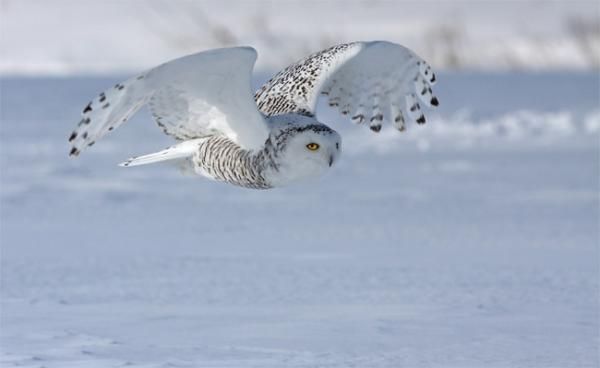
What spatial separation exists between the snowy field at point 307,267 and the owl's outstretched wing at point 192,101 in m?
0.98

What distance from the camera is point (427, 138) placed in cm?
1858

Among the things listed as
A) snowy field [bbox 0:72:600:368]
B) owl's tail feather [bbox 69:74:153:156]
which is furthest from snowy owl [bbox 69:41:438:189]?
snowy field [bbox 0:72:600:368]

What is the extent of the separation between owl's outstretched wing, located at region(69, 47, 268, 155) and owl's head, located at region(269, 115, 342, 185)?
0.67ft

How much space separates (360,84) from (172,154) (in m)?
1.25

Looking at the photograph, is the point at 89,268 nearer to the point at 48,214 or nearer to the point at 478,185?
the point at 48,214

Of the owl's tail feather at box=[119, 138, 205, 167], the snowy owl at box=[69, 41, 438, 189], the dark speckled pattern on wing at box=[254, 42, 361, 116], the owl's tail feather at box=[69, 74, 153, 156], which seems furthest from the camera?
the dark speckled pattern on wing at box=[254, 42, 361, 116]

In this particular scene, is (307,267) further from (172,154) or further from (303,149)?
(303,149)

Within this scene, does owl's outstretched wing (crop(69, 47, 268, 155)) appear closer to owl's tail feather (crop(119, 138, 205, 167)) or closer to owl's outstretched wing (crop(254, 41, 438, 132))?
owl's tail feather (crop(119, 138, 205, 167))

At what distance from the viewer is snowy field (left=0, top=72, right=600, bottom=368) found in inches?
252

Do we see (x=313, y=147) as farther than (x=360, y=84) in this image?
No

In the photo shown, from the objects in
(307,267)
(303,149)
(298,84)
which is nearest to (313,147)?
(303,149)

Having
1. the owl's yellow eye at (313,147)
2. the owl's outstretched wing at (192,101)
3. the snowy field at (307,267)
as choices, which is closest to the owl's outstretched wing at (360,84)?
the owl's outstretched wing at (192,101)

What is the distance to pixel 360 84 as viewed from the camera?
7.21 m

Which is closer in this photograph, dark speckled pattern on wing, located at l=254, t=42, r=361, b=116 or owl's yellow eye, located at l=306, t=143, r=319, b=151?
owl's yellow eye, located at l=306, t=143, r=319, b=151
